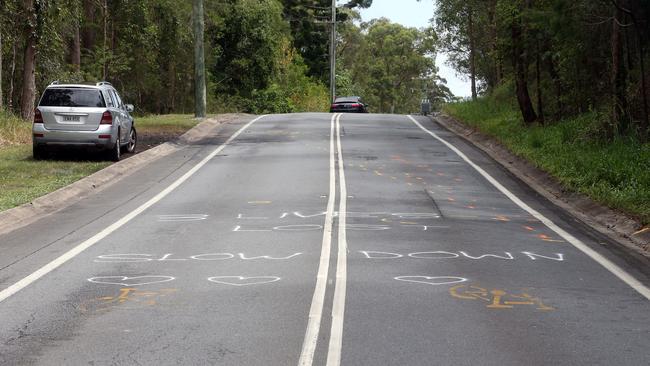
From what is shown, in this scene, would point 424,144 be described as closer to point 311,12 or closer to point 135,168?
point 135,168

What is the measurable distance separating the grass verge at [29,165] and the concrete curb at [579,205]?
9.22 metres

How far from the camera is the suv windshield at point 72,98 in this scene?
21.2 metres

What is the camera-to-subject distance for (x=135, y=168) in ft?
70.2

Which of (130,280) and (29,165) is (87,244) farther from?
(29,165)

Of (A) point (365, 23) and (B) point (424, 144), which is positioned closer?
(B) point (424, 144)

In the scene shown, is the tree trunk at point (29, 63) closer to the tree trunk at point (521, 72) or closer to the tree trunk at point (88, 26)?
the tree trunk at point (88, 26)

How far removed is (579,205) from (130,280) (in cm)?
996

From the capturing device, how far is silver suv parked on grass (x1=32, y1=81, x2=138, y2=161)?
A: 21.0 metres

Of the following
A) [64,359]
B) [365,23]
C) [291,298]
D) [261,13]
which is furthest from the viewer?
[365,23]

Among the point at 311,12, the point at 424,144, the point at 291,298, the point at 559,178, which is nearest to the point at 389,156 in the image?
the point at 424,144

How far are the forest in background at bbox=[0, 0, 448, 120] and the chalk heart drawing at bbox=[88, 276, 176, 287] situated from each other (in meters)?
20.2

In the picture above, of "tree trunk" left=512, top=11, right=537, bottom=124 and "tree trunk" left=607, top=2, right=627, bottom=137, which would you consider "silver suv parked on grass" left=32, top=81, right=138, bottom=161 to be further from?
"tree trunk" left=512, top=11, right=537, bottom=124

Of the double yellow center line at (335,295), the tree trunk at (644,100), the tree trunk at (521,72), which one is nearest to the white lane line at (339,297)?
the double yellow center line at (335,295)

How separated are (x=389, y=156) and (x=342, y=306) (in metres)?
16.3
